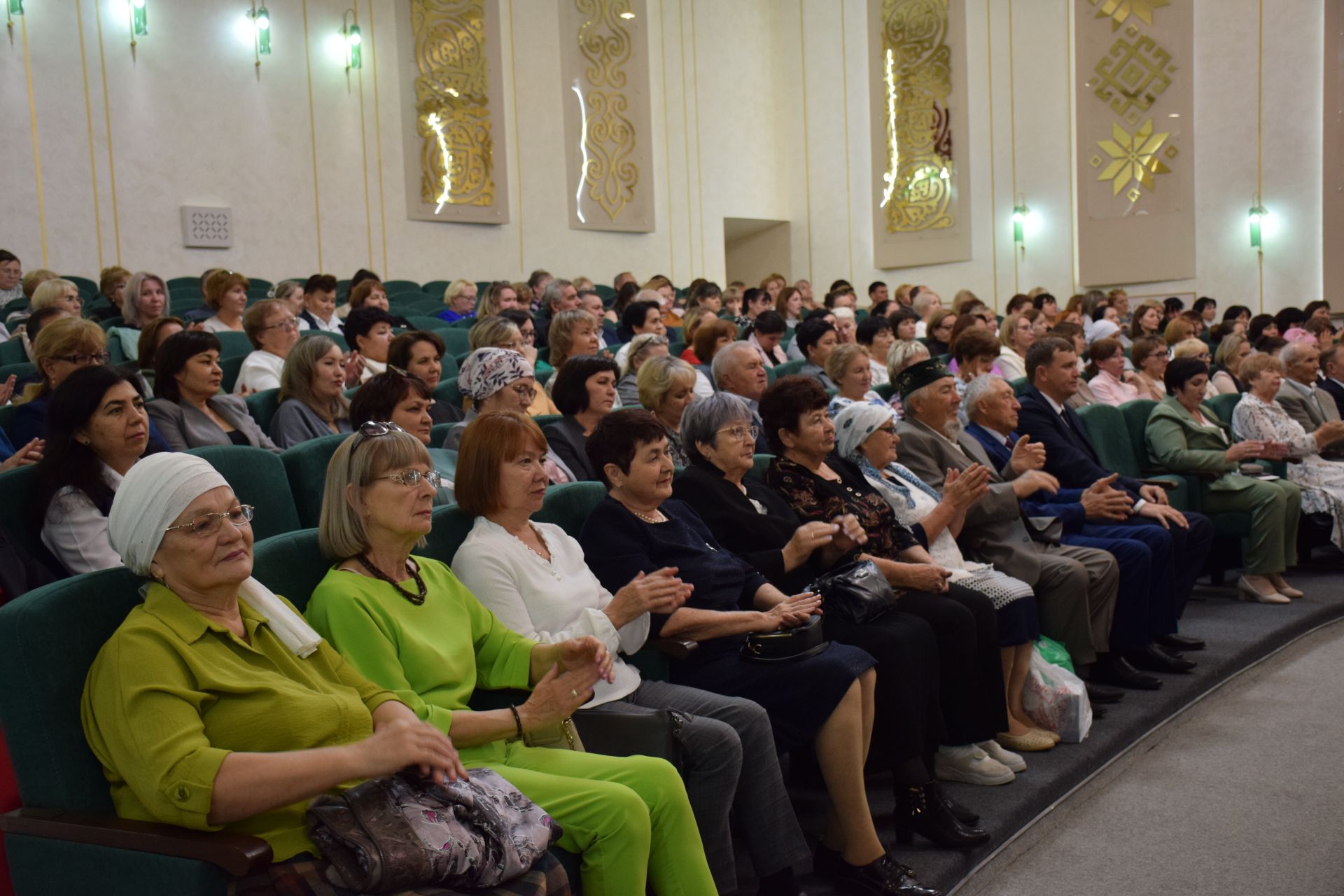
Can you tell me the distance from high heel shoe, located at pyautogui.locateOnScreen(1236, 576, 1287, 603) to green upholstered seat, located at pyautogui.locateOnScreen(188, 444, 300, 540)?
3.54 meters

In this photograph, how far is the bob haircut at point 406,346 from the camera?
3.64 m

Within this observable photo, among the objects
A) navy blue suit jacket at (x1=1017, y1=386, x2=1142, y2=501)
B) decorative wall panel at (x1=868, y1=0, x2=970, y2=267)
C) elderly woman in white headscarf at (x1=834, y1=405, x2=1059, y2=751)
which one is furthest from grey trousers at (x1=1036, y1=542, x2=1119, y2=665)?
decorative wall panel at (x1=868, y1=0, x2=970, y2=267)

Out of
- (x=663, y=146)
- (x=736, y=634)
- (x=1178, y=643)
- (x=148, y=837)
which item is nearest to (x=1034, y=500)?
(x=1178, y=643)

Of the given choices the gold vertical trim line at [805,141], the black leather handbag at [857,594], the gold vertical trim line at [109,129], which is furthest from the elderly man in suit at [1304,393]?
the gold vertical trim line at [805,141]

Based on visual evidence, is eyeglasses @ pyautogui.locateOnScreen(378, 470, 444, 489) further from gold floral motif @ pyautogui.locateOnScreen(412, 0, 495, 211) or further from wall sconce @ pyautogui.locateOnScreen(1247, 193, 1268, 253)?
wall sconce @ pyautogui.locateOnScreen(1247, 193, 1268, 253)

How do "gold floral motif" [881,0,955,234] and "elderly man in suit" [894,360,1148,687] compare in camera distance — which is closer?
"elderly man in suit" [894,360,1148,687]

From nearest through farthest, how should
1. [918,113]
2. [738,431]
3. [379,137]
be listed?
[738,431]
[379,137]
[918,113]

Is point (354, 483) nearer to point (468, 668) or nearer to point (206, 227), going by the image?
point (468, 668)

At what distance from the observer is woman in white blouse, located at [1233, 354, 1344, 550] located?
4840 millimetres

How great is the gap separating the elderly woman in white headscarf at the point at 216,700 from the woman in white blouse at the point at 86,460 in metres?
0.77

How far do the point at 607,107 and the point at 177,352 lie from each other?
27.7ft

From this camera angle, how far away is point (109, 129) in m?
7.99

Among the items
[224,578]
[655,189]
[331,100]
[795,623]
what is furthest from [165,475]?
[655,189]

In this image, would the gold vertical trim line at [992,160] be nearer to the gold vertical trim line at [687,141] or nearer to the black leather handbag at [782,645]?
the gold vertical trim line at [687,141]
